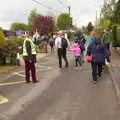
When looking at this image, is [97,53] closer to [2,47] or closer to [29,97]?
[29,97]

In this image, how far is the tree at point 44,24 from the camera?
276 ft

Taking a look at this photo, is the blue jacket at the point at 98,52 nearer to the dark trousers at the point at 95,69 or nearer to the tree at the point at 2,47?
the dark trousers at the point at 95,69

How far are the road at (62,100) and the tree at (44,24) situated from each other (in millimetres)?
67059

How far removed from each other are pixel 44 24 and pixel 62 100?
244 ft

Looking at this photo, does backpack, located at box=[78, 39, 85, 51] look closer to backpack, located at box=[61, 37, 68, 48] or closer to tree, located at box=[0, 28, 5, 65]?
backpack, located at box=[61, 37, 68, 48]

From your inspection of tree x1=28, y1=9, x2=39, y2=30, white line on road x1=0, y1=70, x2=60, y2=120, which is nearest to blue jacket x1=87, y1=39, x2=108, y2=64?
white line on road x1=0, y1=70, x2=60, y2=120

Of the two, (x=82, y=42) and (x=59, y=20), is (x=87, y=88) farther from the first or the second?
(x=59, y=20)

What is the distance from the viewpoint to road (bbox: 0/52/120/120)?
976cm

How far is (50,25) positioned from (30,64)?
70.3m

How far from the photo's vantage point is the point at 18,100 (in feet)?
39.0

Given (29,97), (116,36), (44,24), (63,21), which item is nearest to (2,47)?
(29,97)

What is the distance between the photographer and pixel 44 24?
8581cm

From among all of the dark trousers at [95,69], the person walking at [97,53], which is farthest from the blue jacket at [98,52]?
the dark trousers at [95,69]

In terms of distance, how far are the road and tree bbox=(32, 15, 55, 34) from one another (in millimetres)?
67059
